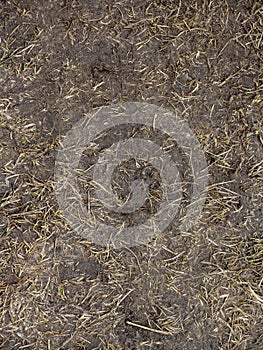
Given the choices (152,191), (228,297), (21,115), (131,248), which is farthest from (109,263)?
(21,115)

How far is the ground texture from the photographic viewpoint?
2.71 metres

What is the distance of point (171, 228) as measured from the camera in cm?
277

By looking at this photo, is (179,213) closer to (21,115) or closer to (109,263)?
(109,263)

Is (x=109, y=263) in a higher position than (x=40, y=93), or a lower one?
lower

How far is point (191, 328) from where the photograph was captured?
2.73 metres

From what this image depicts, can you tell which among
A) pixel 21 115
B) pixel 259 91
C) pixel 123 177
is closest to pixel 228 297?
pixel 123 177

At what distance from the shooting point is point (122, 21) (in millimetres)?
2826

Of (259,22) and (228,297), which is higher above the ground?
(259,22)

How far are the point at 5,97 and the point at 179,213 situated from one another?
41.0 inches

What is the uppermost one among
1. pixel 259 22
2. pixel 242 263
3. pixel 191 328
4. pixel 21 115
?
pixel 259 22

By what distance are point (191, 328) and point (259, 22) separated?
1583mm

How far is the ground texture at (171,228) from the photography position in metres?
2.71

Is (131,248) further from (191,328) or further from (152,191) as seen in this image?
(191,328)

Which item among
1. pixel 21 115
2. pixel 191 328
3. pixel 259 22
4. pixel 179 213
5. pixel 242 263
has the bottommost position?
pixel 191 328
